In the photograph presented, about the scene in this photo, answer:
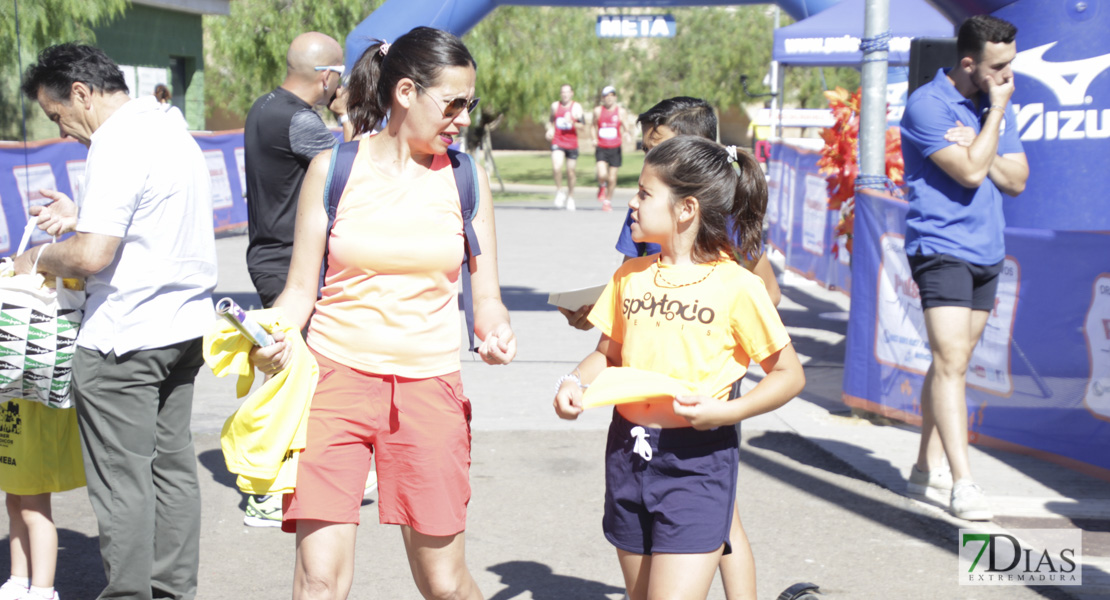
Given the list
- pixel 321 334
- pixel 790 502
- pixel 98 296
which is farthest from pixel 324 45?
pixel 790 502

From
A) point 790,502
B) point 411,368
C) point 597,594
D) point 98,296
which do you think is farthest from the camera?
point 790,502

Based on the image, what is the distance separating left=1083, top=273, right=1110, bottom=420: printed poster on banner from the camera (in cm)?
506

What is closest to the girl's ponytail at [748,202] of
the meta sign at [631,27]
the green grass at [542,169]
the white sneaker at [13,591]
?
the white sneaker at [13,591]

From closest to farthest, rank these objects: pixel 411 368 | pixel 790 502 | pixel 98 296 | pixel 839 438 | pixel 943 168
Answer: pixel 411 368 < pixel 98 296 < pixel 943 168 < pixel 790 502 < pixel 839 438

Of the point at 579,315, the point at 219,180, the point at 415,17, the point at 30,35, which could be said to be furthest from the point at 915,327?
the point at 219,180

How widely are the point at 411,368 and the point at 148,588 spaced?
4.34 feet

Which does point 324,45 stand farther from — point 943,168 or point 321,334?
point 943,168

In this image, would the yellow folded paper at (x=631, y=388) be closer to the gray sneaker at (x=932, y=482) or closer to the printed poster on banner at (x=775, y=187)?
the gray sneaker at (x=932, y=482)

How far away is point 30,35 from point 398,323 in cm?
990

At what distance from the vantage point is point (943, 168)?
4621 millimetres

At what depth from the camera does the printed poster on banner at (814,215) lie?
A: 11320 mm

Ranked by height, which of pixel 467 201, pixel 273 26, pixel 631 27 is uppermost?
pixel 273 26

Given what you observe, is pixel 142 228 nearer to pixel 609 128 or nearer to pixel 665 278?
pixel 665 278

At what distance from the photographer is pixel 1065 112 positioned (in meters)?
6.51
